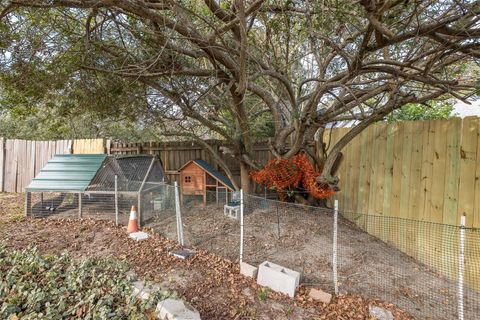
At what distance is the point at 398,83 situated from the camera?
13.0 feet

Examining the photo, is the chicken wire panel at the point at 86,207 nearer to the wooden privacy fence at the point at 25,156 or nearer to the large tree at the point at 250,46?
the large tree at the point at 250,46

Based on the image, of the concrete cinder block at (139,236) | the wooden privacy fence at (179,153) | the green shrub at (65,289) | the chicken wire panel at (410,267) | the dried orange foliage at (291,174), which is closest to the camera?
the green shrub at (65,289)

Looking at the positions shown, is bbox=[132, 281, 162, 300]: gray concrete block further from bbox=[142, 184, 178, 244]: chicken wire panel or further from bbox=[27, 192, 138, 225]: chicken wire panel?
bbox=[27, 192, 138, 225]: chicken wire panel

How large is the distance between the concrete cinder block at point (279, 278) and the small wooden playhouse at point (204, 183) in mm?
2531

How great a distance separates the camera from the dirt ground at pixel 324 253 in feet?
10.6

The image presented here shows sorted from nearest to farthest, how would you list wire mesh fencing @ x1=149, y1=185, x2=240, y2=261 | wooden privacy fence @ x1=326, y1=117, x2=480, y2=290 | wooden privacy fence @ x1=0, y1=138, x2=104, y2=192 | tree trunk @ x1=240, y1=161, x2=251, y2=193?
wooden privacy fence @ x1=326, y1=117, x2=480, y2=290 < wire mesh fencing @ x1=149, y1=185, x2=240, y2=261 < tree trunk @ x1=240, y1=161, x2=251, y2=193 < wooden privacy fence @ x1=0, y1=138, x2=104, y2=192

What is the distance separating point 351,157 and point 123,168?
4.52m

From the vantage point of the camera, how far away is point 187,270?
3594 millimetres

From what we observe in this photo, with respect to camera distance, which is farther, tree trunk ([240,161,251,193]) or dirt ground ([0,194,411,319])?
tree trunk ([240,161,251,193])

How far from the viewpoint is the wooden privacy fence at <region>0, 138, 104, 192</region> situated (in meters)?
8.53

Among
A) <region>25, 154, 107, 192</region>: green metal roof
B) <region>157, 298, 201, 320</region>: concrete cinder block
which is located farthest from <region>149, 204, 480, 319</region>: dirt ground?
<region>25, 154, 107, 192</region>: green metal roof

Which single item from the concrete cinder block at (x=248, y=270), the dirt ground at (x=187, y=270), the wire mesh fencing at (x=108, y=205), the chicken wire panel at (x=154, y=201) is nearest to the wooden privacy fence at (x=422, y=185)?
the dirt ground at (x=187, y=270)

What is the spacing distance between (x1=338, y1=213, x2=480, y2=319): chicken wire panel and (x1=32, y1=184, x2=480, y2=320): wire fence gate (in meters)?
0.01

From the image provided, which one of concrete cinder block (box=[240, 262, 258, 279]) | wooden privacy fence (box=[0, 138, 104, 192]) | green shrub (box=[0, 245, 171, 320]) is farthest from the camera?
wooden privacy fence (box=[0, 138, 104, 192])
